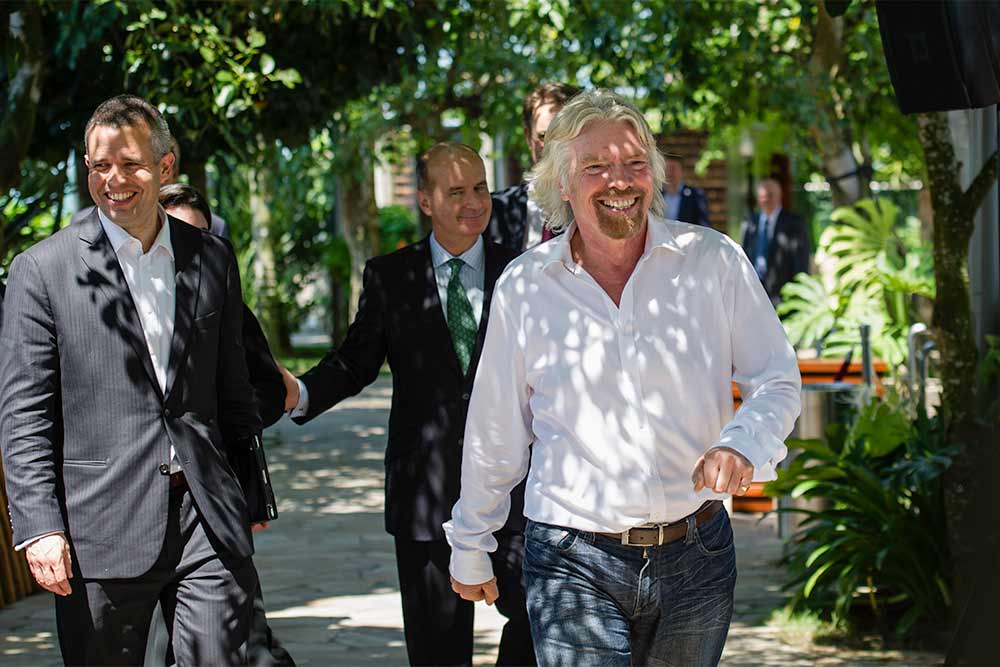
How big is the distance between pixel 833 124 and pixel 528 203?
8.97 meters

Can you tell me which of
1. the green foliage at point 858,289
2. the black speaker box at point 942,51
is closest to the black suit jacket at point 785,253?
the green foliage at point 858,289

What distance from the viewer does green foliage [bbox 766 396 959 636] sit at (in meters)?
6.74

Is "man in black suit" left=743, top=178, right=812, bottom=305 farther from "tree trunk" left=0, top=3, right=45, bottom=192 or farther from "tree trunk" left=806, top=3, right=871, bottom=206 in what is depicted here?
"tree trunk" left=0, top=3, right=45, bottom=192

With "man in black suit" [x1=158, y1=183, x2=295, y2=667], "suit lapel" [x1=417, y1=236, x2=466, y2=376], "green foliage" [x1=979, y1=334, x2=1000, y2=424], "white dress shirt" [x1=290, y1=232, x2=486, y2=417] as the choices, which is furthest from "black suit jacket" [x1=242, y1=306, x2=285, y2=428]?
"green foliage" [x1=979, y1=334, x2=1000, y2=424]

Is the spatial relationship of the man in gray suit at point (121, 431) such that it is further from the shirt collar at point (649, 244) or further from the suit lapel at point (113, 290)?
the shirt collar at point (649, 244)

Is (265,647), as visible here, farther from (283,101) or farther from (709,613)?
(283,101)

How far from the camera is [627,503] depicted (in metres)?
3.59

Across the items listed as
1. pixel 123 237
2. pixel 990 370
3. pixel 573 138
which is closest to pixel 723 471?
pixel 573 138

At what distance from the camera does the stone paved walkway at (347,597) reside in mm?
6828

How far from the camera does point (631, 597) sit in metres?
3.63

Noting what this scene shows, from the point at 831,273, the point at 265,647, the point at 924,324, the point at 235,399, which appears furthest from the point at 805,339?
the point at 235,399

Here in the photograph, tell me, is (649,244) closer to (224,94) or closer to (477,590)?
(477,590)

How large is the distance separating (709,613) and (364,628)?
13.0 feet

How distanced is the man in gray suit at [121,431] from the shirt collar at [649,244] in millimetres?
1150
